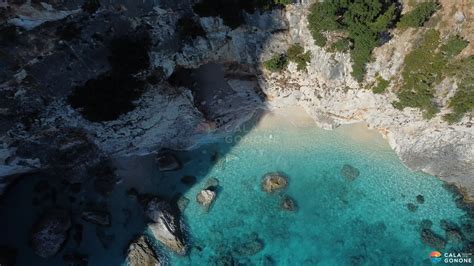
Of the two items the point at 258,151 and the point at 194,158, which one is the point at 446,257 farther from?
the point at 194,158

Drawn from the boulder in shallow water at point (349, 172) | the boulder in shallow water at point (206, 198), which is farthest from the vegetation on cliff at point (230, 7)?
the boulder in shallow water at point (349, 172)

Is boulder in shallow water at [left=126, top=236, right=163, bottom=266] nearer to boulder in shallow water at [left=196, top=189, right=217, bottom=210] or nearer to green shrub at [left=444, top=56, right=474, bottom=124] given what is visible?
boulder in shallow water at [left=196, top=189, right=217, bottom=210]

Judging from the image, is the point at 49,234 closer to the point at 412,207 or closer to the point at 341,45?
the point at 341,45

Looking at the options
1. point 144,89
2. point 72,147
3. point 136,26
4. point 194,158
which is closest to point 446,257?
point 194,158

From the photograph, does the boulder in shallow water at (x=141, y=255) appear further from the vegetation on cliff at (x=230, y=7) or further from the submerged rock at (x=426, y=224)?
the submerged rock at (x=426, y=224)

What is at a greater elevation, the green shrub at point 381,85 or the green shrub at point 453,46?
the green shrub at point 453,46

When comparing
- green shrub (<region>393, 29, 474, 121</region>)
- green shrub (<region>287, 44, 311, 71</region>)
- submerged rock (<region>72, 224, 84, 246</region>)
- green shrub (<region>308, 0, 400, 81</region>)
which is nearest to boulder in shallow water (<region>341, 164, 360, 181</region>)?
A: green shrub (<region>393, 29, 474, 121</region>)
